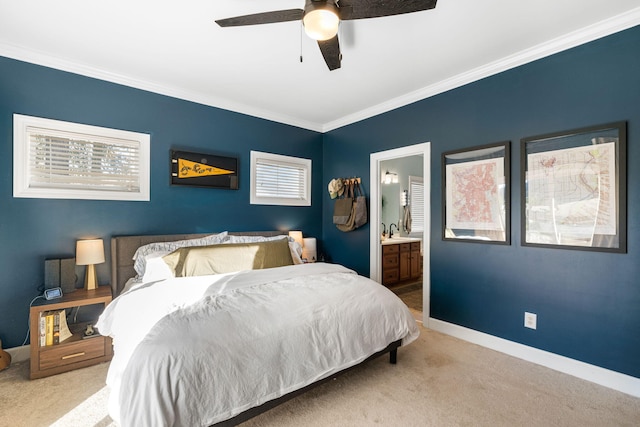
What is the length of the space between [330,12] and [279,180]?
2.92 meters

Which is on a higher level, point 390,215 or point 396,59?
point 396,59

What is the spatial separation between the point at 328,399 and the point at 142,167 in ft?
9.47

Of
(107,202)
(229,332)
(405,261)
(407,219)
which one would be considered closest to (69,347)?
(107,202)

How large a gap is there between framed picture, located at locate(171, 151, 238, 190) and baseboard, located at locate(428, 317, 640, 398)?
10.0ft

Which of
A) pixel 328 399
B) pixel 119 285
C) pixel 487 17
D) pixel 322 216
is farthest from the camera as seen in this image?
pixel 322 216

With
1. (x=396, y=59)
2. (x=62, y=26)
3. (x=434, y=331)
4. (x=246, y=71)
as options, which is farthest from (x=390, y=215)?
(x=62, y=26)

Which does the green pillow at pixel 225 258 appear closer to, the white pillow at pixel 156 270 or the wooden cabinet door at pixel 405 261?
the white pillow at pixel 156 270

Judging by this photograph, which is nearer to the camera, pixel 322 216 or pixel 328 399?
pixel 328 399

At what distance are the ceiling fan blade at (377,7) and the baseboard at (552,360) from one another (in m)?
2.82

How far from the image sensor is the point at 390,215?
5.75 metres

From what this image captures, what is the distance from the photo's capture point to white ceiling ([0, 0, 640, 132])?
2057 mm

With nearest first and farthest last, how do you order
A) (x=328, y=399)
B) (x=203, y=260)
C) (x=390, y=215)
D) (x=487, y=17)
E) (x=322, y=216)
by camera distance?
(x=328, y=399) → (x=487, y=17) → (x=203, y=260) → (x=322, y=216) → (x=390, y=215)

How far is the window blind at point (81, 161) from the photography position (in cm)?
262

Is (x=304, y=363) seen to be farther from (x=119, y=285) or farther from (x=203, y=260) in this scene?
(x=119, y=285)
